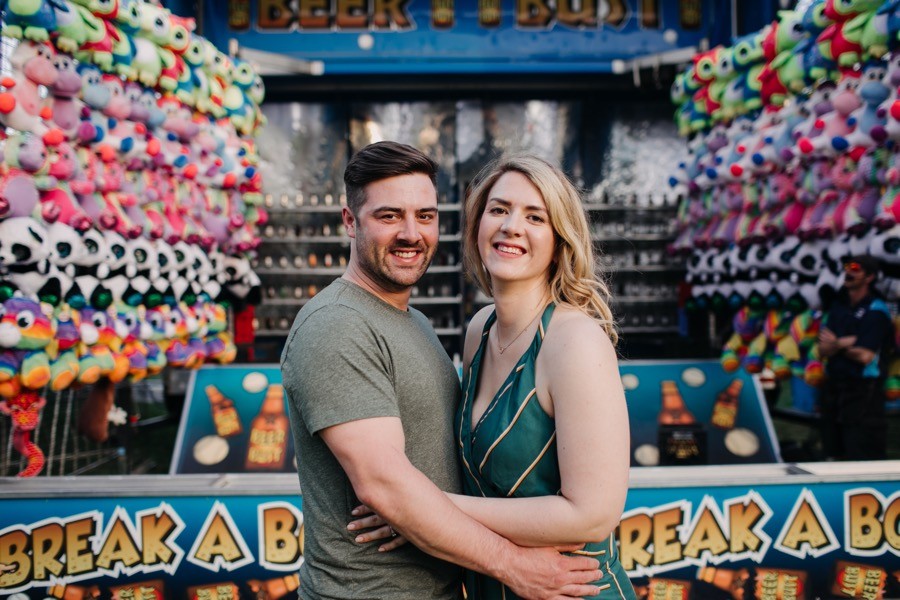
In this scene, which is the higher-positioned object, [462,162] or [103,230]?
[462,162]

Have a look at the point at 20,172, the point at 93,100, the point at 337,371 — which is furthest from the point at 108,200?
the point at 337,371

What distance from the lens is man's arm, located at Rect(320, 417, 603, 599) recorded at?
4.04ft

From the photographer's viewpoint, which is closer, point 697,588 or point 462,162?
point 697,588

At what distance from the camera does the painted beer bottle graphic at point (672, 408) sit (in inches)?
168

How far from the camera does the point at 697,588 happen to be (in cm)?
238

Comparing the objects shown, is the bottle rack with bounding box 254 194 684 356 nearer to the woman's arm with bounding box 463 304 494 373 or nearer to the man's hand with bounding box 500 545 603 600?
the woman's arm with bounding box 463 304 494 373

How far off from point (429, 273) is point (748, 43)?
11.3 ft

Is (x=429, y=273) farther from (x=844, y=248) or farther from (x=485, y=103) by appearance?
(x=844, y=248)

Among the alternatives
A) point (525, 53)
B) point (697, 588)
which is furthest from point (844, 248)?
point (525, 53)

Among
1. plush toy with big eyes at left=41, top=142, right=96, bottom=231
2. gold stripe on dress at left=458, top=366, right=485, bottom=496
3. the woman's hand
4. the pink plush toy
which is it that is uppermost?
the pink plush toy

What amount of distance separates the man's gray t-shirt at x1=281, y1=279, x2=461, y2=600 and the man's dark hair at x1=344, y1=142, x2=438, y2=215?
0.21 metres

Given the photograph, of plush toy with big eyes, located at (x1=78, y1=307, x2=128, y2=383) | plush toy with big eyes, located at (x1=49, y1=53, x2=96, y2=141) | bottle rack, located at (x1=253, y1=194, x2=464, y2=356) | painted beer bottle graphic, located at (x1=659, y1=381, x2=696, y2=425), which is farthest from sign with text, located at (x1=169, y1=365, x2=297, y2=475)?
painted beer bottle graphic, located at (x1=659, y1=381, x2=696, y2=425)

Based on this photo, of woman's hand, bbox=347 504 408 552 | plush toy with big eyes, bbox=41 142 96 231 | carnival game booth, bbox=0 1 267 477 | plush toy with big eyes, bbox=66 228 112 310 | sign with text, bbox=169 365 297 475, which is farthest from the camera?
sign with text, bbox=169 365 297 475

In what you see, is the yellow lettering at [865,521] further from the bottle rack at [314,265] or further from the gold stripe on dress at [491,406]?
the bottle rack at [314,265]
